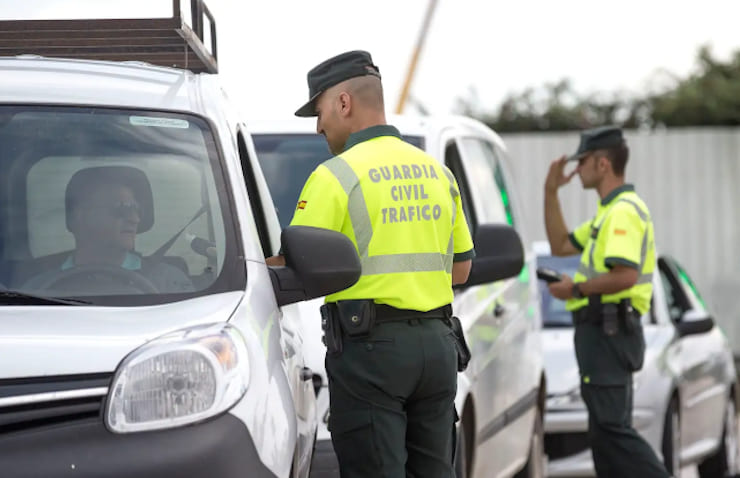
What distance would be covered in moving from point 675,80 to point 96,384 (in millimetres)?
31261

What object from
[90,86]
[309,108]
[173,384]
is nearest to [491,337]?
[309,108]

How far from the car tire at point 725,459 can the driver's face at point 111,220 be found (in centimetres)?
747

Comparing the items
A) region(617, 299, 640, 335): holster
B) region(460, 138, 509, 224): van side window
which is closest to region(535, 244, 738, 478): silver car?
region(617, 299, 640, 335): holster

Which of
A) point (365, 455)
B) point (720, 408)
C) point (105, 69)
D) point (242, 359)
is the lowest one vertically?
point (720, 408)

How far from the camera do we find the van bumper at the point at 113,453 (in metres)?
3.71

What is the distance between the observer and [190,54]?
540cm

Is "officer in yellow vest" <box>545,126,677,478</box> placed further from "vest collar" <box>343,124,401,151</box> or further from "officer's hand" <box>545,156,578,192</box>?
"vest collar" <box>343,124,401,151</box>

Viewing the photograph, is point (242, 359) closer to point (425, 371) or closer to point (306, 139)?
point (425, 371)

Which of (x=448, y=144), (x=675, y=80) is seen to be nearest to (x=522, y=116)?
(x=675, y=80)

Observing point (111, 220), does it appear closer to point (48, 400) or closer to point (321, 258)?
point (321, 258)

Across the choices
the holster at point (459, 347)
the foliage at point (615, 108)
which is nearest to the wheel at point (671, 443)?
the holster at point (459, 347)

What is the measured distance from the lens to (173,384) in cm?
386

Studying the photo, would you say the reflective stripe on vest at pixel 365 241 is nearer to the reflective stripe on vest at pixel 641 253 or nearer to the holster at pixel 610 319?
the holster at pixel 610 319

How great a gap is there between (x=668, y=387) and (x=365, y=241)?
5277 mm
